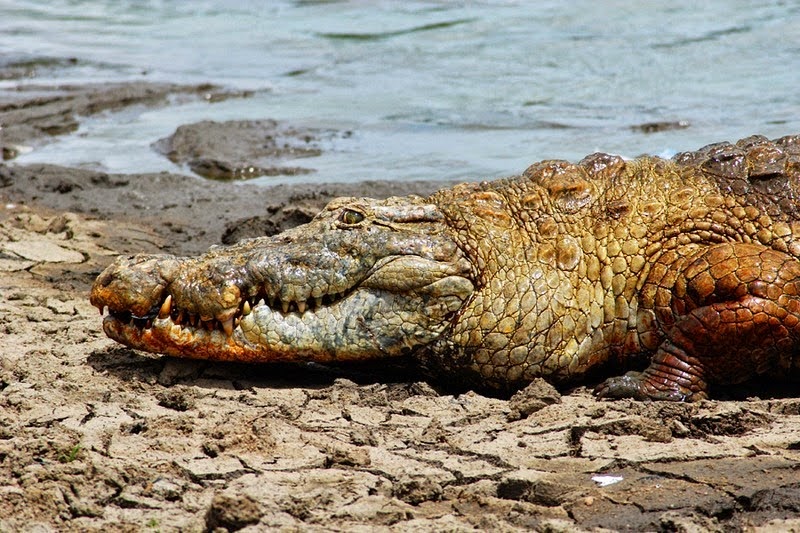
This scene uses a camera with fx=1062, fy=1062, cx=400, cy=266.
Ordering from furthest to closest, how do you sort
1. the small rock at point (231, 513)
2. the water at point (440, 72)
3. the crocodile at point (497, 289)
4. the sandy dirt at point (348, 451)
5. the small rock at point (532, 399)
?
the water at point (440, 72), the crocodile at point (497, 289), the small rock at point (532, 399), the sandy dirt at point (348, 451), the small rock at point (231, 513)

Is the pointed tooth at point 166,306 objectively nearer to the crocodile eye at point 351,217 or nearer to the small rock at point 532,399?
the crocodile eye at point 351,217

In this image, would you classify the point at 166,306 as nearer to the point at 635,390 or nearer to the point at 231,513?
the point at 231,513

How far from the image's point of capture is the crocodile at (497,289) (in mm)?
4582

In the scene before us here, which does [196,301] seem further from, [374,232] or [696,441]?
[696,441]

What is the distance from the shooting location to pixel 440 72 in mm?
14352

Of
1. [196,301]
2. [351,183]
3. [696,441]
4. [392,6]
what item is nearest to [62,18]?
[392,6]

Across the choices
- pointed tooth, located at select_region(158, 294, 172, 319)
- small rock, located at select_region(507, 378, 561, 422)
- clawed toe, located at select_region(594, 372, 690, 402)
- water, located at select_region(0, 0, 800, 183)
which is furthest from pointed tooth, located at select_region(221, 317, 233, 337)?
water, located at select_region(0, 0, 800, 183)

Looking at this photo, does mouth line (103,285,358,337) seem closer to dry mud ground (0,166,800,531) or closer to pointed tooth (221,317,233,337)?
pointed tooth (221,317,233,337)

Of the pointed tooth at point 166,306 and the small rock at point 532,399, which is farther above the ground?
the pointed tooth at point 166,306

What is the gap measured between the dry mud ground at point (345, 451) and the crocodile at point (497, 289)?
0.58 ft

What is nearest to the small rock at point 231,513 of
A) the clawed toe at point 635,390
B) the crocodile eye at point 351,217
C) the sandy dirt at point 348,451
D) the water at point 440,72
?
the sandy dirt at point 348,451

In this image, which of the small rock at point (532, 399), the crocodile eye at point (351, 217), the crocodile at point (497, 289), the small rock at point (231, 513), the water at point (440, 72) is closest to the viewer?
the small rock at point (231, 513)

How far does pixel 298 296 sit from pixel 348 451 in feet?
2.93

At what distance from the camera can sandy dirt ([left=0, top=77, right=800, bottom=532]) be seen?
3.50 meters
